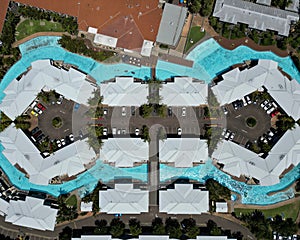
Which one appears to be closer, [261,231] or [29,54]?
[261,231]

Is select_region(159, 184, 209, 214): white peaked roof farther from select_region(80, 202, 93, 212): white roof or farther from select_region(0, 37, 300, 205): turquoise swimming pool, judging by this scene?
select_region(80, 202, 93, 212): white roof

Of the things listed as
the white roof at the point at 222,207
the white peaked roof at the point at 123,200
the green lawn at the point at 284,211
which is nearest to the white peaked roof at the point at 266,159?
the green lawn at the point at 284,211

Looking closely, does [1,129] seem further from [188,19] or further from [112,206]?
[188,19]

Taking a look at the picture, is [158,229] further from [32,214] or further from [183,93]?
[183,93]

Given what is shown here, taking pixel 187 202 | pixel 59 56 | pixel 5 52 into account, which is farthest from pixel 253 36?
pixel 5 52

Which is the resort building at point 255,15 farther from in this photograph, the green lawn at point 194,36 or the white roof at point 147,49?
the white roof at point 147,49
